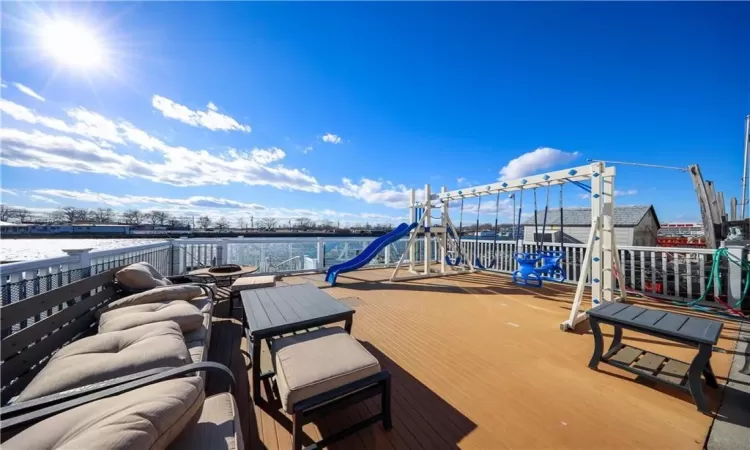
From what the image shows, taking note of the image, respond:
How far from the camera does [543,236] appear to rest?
5.29 metres

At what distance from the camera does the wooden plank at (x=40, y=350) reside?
1257 mm

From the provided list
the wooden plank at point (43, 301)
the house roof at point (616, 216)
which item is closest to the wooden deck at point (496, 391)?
the wooden plank at point (43, 301)

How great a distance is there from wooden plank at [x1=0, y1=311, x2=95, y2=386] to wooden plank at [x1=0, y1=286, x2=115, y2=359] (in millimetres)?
38

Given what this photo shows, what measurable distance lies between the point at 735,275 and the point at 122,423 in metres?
6.55

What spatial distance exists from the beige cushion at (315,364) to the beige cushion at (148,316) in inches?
30.8

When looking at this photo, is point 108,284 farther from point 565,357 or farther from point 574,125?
point 574,125

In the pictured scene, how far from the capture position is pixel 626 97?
7984 mm

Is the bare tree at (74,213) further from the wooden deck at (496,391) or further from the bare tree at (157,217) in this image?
the wooden deck at (496,391)

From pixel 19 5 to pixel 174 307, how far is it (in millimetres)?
3067

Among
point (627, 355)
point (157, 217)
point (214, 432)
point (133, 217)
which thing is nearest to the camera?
point (214, 432)

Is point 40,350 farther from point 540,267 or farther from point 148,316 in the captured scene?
point 540,267

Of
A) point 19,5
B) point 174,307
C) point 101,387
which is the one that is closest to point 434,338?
point 174,307

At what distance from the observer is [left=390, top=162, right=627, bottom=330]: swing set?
12.2ft

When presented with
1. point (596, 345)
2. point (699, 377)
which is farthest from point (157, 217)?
point (699, 377)
